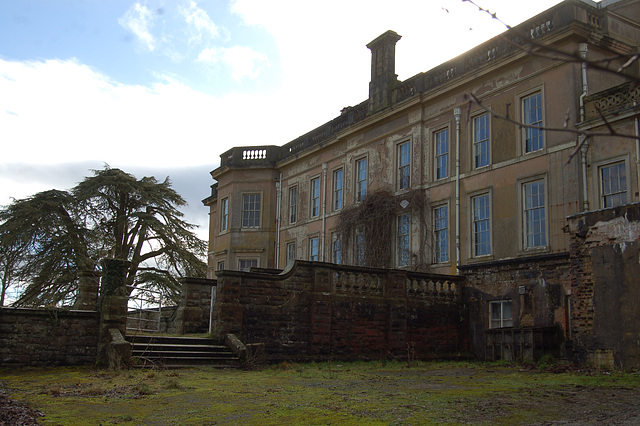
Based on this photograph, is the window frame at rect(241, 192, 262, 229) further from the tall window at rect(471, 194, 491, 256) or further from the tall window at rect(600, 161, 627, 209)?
the tall window at rect(600, 161, 627, 209)

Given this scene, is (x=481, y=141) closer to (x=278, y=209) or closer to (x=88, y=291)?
(x=88, y=291)

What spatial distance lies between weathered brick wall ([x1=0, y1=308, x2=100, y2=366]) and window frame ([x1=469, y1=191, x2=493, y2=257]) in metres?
12.2

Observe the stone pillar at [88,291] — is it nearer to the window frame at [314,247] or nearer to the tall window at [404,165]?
the tall window at [404,165]

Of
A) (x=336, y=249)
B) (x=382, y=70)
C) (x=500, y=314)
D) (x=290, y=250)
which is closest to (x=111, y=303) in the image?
→ (x=500, y=314)

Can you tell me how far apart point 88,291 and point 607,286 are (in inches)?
507

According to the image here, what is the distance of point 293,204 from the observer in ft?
102

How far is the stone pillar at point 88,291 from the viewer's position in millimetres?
16078

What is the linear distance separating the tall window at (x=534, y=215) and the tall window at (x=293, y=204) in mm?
14045

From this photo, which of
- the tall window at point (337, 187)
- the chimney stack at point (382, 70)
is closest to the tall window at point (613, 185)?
the chimney stack at point (382, 70)

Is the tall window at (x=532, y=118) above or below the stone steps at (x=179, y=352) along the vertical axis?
above

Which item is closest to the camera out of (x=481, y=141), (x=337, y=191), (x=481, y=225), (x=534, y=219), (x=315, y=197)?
(x=534, y=219)

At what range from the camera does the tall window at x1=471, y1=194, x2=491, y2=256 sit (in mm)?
20047

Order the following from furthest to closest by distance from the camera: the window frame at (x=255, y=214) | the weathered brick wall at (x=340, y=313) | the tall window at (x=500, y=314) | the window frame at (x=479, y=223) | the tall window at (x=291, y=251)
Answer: the window frame at (x=255, y=214), the tall window at (x=291, y=251), the window frame at (x=479, y=223), the tall window at (x=500, y=314), the weathered brick wall at (x=340, y=313)

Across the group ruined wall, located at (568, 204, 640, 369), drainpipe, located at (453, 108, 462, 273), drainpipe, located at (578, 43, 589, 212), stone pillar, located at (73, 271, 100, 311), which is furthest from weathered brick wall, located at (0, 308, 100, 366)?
drainpipe, located at (578, 43, 589, 212)
